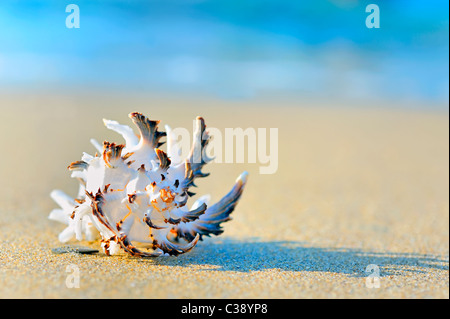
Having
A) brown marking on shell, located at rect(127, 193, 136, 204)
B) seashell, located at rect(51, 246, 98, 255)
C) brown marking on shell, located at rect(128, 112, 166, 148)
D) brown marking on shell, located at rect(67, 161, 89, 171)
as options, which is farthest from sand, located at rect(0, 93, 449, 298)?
brown marking on shell, located at rect(128, 112, 166, 148)

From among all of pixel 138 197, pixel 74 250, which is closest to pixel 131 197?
pixel 138 197

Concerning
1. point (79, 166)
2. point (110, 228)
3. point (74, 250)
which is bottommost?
point (74, 250)

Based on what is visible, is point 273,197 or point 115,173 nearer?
point 115,173

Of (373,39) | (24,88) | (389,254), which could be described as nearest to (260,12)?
(373,39)

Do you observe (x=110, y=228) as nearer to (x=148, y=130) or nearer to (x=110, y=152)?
(x=110, y=152)

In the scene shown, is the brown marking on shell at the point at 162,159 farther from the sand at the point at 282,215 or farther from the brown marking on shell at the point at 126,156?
the sand at the point at 282,215

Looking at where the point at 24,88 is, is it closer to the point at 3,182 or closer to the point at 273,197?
the point at 3,182

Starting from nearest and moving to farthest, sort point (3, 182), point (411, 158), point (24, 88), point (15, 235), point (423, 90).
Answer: point (15, 235)
point (3, 182)
point (411, 158)
point (24, 88)
point (423, 90)
